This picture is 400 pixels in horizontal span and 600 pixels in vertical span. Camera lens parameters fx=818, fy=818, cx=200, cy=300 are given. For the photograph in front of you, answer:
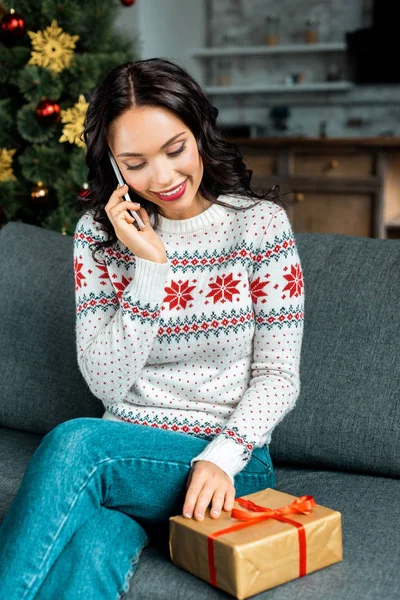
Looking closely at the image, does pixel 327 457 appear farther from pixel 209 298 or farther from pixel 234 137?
pixel 234 137

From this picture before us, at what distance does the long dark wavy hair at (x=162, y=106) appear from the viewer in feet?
4.47

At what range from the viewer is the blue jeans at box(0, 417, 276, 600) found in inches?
44.8

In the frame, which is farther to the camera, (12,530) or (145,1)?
(145,1)

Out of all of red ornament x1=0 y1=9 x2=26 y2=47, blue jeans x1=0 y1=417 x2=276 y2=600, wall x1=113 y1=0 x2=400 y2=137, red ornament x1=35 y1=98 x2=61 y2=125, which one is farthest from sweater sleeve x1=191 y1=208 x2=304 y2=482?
wall x1=113 y1=0 x2=400 y2=137

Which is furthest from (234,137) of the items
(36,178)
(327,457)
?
(327,457)

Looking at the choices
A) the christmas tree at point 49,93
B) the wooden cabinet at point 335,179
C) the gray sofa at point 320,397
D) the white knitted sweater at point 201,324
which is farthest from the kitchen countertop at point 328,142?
the white knitted sweater at point 201,324

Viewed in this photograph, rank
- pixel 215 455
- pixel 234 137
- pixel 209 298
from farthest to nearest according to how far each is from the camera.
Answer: pixel 234 137
pixel 209 298
pixel 215 455

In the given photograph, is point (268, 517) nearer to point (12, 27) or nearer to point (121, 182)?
point (121, 182)

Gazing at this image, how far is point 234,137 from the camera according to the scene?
5039 mm

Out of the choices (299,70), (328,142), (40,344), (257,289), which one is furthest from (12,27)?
(299,70)

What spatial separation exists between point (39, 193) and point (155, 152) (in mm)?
1250

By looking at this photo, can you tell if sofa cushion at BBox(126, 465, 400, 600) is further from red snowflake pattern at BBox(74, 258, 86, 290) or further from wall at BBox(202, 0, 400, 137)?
wall at BBox(202, 0, 400, 137)

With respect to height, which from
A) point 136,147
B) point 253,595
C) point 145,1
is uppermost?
point 145,1

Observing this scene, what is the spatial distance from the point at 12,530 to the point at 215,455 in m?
0.32
